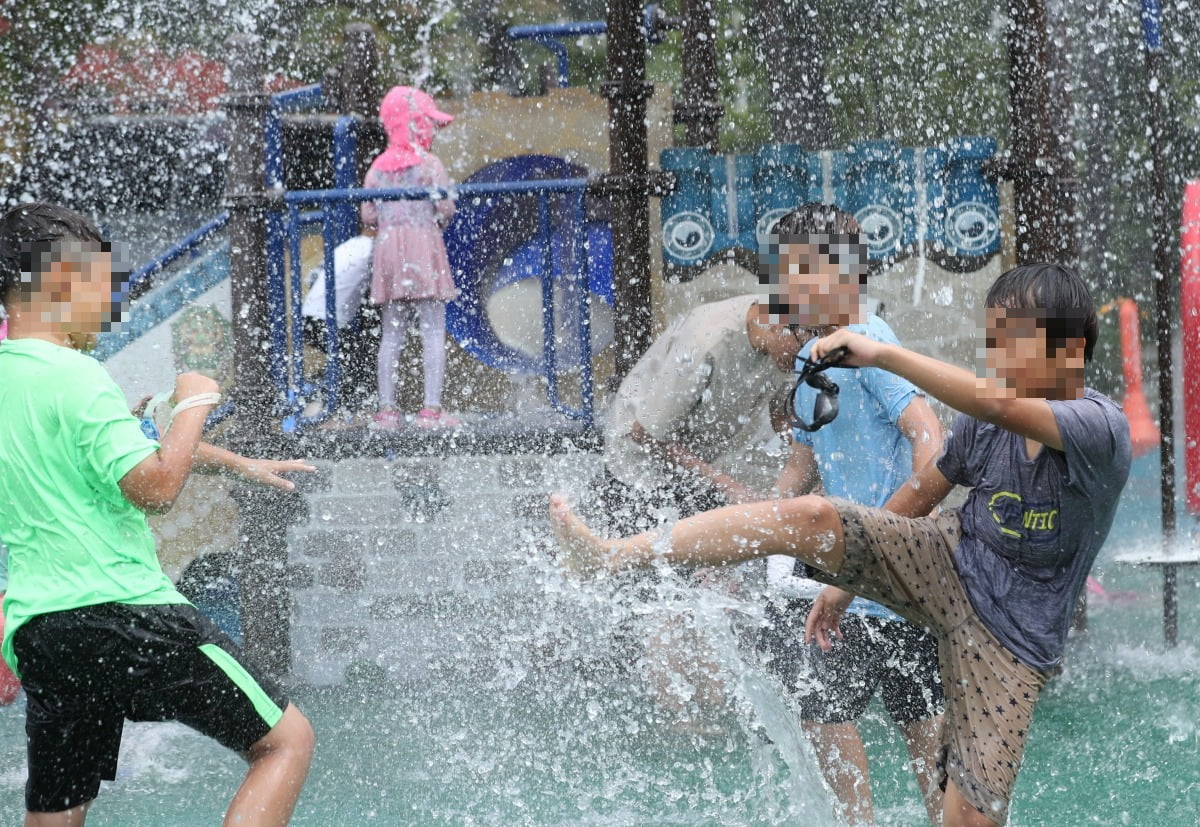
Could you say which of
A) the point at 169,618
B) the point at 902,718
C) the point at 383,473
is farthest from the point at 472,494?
the point at 169,618

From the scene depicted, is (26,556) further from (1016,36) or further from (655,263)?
(1016,36)

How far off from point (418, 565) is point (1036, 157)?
2.98m

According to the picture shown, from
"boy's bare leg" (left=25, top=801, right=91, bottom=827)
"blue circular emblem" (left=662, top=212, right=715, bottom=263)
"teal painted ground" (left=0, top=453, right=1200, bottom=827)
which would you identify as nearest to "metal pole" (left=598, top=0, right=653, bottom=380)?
"blue circular emblem" (left=662, top=212, right=715, bottom=263)

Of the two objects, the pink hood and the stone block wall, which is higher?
the pink hood

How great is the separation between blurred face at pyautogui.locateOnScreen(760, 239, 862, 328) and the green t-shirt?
4.84ft

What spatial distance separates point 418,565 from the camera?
18.1 feet

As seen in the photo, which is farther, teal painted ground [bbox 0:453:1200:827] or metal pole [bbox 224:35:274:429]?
metal pole [bbox 224:35:274:429]

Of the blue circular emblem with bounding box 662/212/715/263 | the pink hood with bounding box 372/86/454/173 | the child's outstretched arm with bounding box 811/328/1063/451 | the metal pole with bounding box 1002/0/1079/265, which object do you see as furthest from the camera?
the pink hood with bounding box 372/86/454/173

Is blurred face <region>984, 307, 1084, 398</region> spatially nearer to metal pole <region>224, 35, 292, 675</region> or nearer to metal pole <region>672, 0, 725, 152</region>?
metal pole <region>224, 35, 292, 675</region>

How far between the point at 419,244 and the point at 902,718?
3.13 meters

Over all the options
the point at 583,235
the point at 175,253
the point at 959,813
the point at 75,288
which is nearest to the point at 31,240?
the point at 75,288

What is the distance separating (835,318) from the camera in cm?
302

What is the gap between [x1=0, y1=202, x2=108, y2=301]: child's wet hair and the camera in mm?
2523

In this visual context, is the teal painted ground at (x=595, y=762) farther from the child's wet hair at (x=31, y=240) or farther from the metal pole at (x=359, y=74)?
the metal pole at (x=359, y=74)
